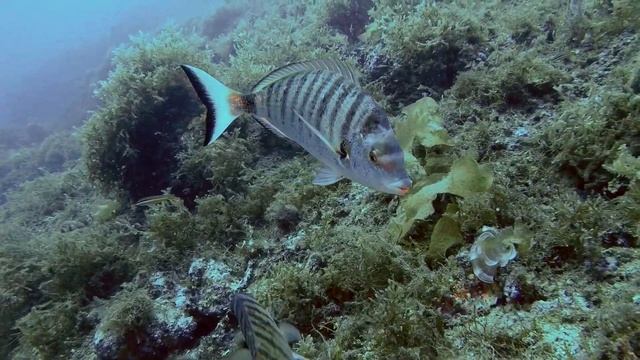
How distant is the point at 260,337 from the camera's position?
1.61 metres

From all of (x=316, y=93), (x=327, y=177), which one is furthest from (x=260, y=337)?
(x=316, y=93)

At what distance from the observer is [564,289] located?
2197 mm

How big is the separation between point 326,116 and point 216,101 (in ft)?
2.02

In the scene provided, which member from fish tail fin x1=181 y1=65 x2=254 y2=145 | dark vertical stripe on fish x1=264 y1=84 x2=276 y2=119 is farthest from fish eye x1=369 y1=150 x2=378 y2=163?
fish tail fin x1=181 y1=65 x2=254 y2=145

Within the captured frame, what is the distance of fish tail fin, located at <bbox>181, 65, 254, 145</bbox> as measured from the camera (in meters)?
2.06

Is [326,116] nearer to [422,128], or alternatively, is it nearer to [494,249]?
[494,249]

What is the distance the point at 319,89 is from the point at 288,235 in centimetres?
219

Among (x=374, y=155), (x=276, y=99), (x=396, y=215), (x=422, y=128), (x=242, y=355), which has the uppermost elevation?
(x=276, y=99)

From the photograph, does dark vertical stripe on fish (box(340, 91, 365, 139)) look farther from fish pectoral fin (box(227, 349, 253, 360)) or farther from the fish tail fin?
fish pectoral fin (box(227, 349, 253, 360))

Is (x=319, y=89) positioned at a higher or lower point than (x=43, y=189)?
higher

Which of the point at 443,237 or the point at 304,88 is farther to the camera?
the point at 443,237

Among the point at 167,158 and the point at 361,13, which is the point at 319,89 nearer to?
the point at 167,158

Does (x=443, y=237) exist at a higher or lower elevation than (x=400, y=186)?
lower

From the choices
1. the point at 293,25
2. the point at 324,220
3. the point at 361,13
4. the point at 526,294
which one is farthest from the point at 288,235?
the point at 293,25
